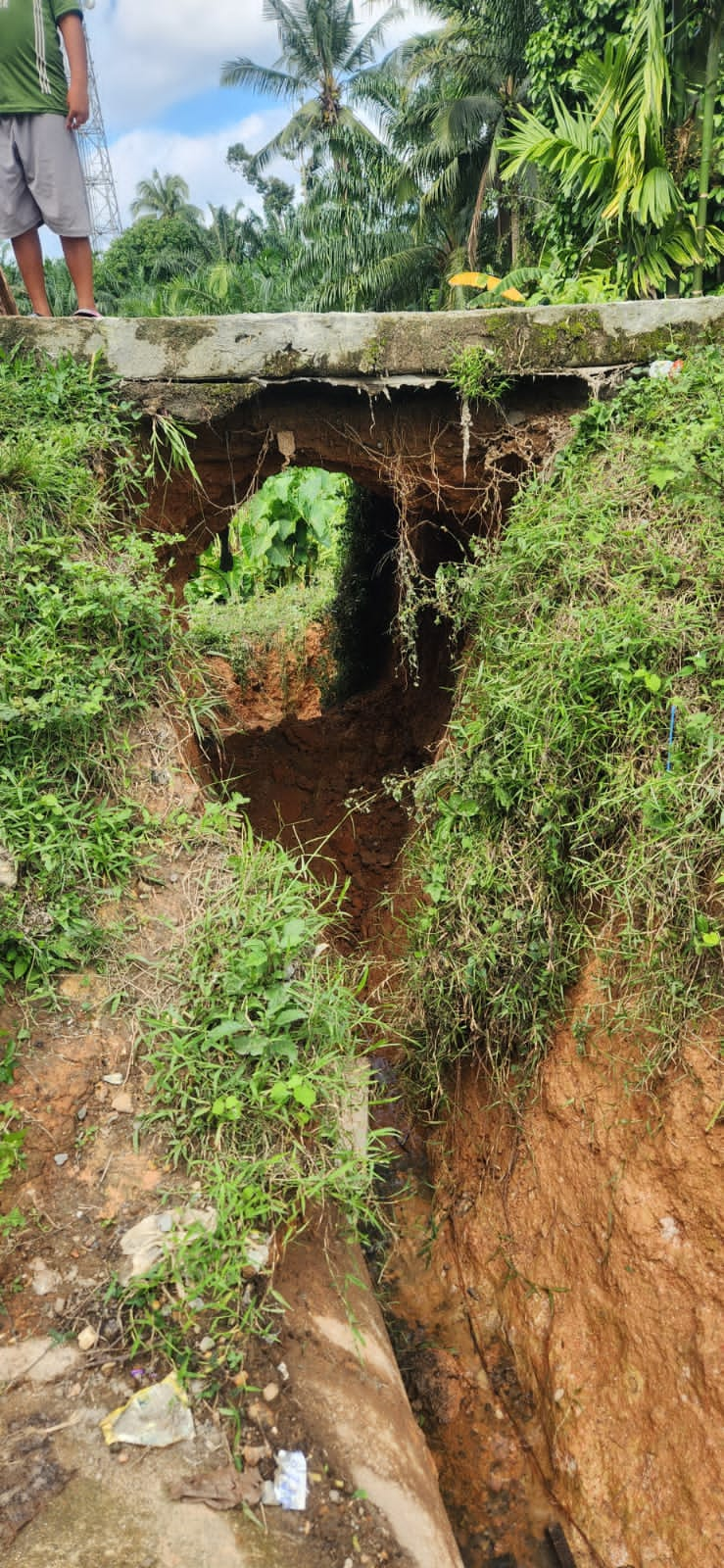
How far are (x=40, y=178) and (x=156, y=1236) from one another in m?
3.90

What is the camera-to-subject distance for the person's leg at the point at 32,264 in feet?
12.4

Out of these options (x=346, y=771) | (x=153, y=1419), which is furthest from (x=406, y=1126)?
(x=346, y=771)

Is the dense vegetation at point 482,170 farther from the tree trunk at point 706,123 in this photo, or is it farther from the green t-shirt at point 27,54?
the green t-shirt at point 27,54

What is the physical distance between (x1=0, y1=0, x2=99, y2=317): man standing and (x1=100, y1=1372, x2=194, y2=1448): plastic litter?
3736 mm

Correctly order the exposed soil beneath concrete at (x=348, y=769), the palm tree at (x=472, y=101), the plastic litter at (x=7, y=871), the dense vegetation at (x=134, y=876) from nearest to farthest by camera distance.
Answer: the dense vegetation at (x=134, y=876)
the plastic litter at (x=7, y=871)
the exposed soil beneath concrete at (x=348, y=769)
the palm tree at (x=472, y=101)

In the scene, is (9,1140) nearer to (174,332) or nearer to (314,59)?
(174,332)

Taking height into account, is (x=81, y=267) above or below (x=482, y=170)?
below

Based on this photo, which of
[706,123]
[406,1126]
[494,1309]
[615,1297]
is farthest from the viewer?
[706,123]

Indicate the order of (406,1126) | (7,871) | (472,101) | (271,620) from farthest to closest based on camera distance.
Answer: (472,101)
(271,620)
(406,1126)
(7,871)

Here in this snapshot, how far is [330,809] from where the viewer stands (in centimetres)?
639

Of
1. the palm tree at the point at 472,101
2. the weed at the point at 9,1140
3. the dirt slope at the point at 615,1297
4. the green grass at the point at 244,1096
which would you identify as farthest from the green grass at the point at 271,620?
the palm tree at the point at 472,101

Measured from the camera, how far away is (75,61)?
11.7ft

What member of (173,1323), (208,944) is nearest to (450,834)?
(208,944)

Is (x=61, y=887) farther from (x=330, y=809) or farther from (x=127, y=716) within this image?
(x=330, y=809)
